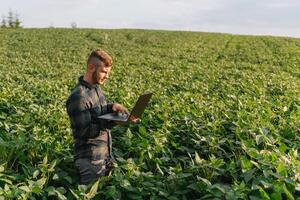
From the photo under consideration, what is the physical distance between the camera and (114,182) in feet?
16.4

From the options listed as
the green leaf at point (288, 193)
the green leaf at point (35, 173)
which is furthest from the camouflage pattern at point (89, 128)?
the green leaf at point (288, 193)

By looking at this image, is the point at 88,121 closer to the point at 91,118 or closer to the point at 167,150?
the point at 91,118

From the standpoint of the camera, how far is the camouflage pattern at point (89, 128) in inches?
197

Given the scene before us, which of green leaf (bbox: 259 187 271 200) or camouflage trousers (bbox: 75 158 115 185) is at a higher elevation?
green leaf (bbox: 259 187 271 200)

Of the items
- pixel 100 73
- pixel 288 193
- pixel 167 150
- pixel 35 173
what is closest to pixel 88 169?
pixel 35 173

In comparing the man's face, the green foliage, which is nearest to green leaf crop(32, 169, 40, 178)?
the green foliage

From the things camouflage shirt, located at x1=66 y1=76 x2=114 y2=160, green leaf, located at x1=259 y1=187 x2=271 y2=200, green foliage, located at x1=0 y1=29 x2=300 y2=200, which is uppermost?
camouflage shirt, located at x1=66 y1=76 x2=114 y2=160

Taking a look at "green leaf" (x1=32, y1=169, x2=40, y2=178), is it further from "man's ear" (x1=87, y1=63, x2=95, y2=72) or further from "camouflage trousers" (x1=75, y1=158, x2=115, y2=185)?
"man's ear" (x1=87, y1=63, x2=95, y2=72)

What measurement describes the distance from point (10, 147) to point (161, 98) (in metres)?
4.74

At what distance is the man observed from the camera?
498 centimetres

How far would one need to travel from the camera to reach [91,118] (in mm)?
5133

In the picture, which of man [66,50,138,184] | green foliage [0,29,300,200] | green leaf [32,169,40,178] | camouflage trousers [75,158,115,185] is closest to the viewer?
green foliage [0,29,300,200]

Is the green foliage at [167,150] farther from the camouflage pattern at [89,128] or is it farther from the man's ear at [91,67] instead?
the man's ear at [91,67]

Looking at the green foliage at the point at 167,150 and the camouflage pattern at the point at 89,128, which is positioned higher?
the camouflage pattern at the point at 89,128
